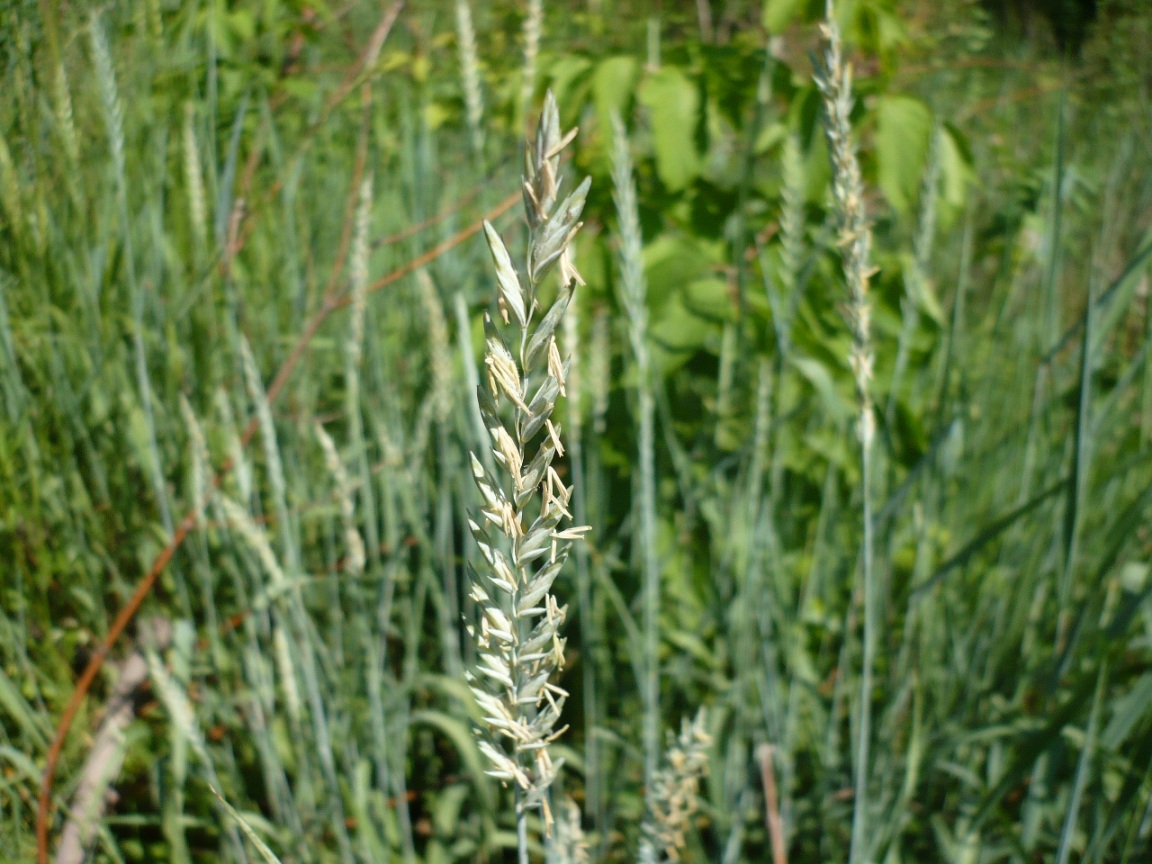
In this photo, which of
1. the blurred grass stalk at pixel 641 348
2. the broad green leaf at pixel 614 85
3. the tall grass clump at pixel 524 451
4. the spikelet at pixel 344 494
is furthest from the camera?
the broad green leaf at pixel 614 85

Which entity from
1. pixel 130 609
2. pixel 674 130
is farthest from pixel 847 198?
pixel 130 609

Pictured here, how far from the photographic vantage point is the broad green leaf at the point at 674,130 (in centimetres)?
124

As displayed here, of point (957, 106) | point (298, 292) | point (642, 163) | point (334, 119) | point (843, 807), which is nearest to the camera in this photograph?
point (843, 807)

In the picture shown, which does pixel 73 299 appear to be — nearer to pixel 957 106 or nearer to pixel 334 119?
pixel 334 119

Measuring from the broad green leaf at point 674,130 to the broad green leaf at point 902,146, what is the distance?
29 centimetres

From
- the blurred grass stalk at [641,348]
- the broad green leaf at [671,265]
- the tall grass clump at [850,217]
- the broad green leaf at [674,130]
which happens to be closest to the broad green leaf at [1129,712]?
the tall grass clump at [850,217]

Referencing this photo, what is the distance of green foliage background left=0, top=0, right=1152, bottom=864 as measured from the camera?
0.92 meters

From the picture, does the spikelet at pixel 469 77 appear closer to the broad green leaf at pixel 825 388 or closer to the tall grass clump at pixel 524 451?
the broad green leaf at pixel 825 388

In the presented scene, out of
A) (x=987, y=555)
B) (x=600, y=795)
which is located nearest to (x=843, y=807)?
(x=600, y=795)

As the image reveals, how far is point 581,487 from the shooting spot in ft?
3.75

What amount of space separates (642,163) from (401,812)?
1118 mm

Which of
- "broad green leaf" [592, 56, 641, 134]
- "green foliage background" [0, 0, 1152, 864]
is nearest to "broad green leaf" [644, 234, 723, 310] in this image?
"green foliage background" [0, 0, 1152, 864]

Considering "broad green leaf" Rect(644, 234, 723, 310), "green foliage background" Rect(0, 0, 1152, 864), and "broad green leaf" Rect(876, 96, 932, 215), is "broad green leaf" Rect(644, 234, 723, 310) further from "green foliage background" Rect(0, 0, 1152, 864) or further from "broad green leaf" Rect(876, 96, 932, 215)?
"broad green leaf" Rect(876, 96, 932, 215)

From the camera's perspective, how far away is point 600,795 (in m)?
1.11
